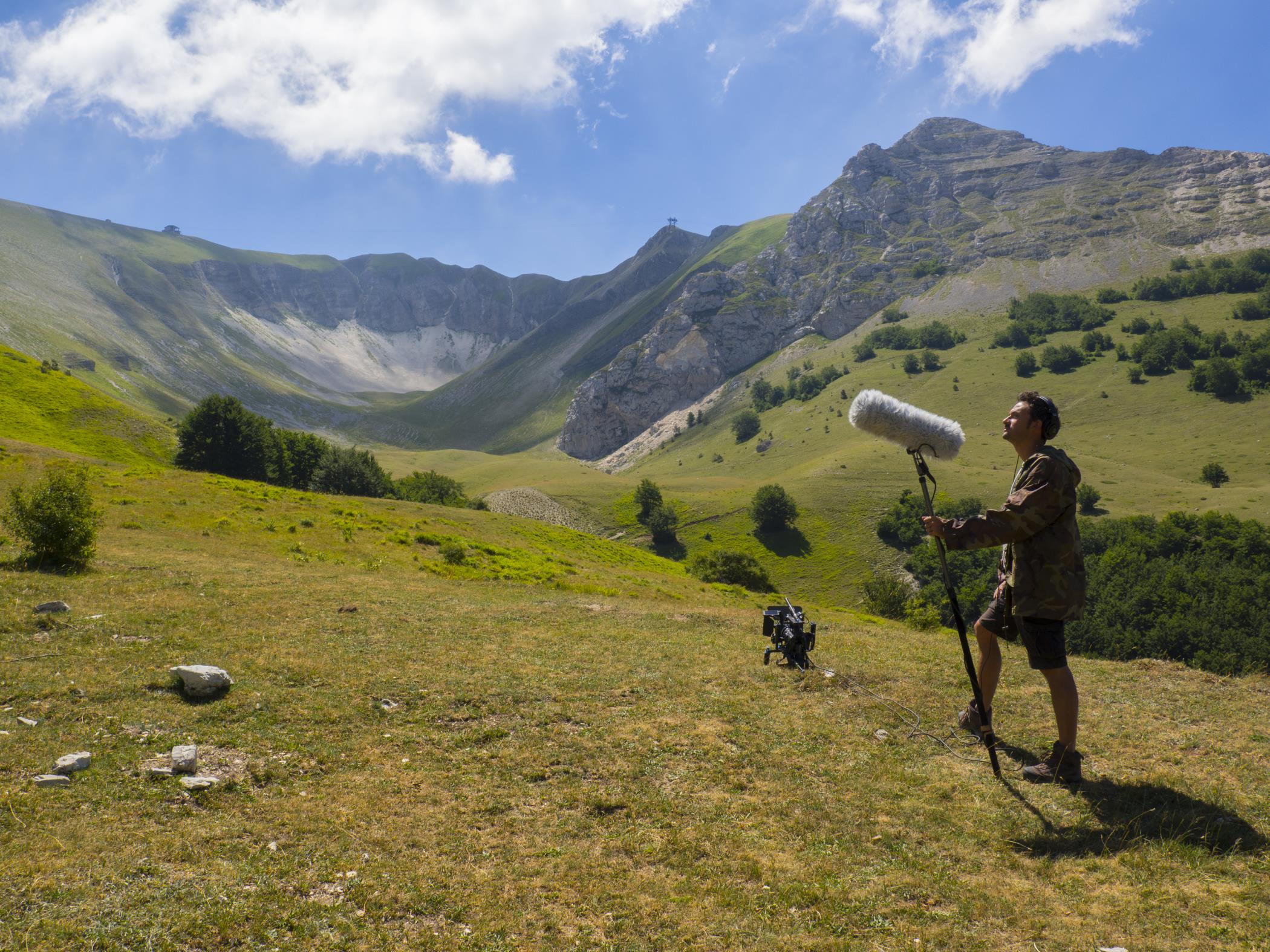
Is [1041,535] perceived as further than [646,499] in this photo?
No

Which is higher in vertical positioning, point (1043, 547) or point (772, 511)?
point (1043, 547)

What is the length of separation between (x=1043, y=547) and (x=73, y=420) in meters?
99.9

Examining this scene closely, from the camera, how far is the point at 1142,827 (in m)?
6.48

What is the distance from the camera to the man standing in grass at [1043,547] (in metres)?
7.32

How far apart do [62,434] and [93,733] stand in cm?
8634

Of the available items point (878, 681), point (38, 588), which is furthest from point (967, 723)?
point (38, 588)

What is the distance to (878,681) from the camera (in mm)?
11758

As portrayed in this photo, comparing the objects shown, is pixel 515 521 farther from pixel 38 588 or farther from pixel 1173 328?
pixel 1173 328

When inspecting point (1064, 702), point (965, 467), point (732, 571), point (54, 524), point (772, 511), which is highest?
point (965, 467)

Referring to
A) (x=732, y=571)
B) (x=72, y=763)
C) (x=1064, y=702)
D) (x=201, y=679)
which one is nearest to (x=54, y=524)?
(x=201, y=679)

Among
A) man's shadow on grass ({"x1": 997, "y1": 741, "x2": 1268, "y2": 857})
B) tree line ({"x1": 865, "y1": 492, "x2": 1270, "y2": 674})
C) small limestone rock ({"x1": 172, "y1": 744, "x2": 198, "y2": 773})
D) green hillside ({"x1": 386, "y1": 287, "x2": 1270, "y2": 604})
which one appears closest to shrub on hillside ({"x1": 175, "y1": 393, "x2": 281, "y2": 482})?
green hillside ({"x1": 386, "y1": 287, "x2": 1270, "y2": 604})

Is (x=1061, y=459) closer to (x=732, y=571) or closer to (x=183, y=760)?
(x=183, y=760)

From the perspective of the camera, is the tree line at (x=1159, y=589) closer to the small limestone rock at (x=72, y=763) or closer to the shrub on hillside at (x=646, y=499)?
the shrub on hillside at (x=646, y=499)

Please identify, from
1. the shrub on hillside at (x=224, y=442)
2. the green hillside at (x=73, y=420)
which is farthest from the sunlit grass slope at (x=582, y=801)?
the green hillside at (x=73, y=420)
